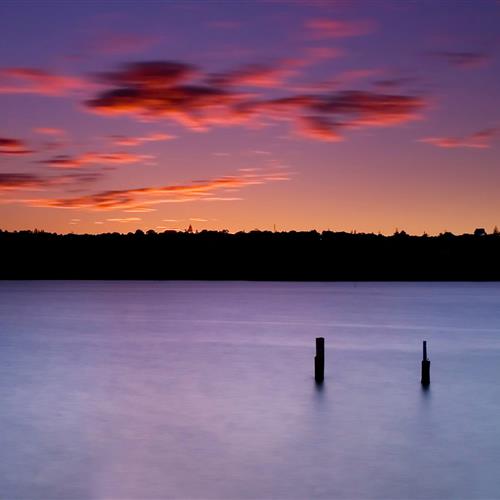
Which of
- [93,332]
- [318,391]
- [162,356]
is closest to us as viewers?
[318,391]

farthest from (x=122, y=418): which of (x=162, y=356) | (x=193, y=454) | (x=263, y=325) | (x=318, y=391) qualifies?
(x=263, y=325)

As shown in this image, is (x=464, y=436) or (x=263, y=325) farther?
(x=263, y=325)

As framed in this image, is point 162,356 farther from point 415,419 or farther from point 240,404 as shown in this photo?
point 415,419

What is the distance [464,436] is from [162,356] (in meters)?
30.9

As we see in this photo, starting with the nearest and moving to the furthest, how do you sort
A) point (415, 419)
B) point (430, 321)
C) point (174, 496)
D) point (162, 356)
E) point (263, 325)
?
point (174, 496), point (415, 419), point (162, 356), point (263, 325), point (430, 321)

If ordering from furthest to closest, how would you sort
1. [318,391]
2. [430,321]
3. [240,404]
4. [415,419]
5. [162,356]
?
[430,321], [162,356], [318,391], [240,404], [415,419]

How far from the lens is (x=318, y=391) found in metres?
35.6

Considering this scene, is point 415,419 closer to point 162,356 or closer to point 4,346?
point 162,356

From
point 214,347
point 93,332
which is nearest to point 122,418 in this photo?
point 214,347

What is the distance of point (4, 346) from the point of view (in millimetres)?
62156

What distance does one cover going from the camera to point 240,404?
3259 centimetres

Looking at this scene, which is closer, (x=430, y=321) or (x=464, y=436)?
(x=464, y=436)

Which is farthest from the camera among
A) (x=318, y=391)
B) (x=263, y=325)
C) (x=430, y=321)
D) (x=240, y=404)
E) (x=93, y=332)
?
(x=430, y=321)

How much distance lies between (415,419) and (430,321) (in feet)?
241
